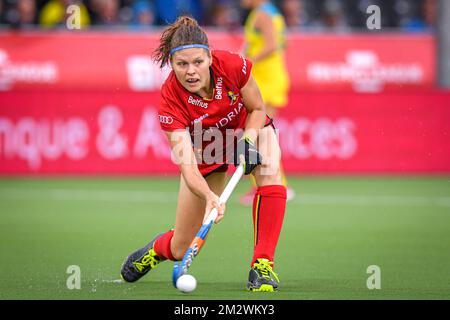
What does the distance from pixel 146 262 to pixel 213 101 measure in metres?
1.24

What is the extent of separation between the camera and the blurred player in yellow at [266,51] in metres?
11.5

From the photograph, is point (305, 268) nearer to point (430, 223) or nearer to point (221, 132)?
point (221, 132)

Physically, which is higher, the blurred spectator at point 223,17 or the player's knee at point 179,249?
the blurred spectator at point 223,17

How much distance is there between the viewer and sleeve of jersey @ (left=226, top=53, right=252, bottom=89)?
6.37 metres

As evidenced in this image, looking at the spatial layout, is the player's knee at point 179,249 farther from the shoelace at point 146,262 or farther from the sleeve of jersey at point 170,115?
the sleeve of jersey at point 170,115

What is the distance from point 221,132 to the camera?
21.6 feet

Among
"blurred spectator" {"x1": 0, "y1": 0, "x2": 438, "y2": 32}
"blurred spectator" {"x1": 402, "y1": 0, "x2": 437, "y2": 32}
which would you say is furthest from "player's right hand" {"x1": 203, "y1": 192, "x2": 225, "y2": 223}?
"blurred spectator" {"x1": 402, "y1": 0, "x2": 437, "y2": 32}

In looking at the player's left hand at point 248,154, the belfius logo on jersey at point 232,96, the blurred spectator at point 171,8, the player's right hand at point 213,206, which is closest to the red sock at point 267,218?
the player's left hand at point 248,154

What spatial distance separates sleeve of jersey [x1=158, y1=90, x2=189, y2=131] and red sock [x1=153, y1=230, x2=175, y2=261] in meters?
0.91

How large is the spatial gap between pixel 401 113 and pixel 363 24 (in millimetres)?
3264

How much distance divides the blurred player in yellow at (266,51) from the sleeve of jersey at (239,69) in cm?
490

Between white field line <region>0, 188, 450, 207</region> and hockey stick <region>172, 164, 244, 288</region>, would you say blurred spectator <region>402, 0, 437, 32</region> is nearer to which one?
white field line <region>0, 188, 450, 207</region>

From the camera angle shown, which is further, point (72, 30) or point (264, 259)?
point (72, 30)

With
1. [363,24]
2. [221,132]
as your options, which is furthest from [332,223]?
[363,24]
